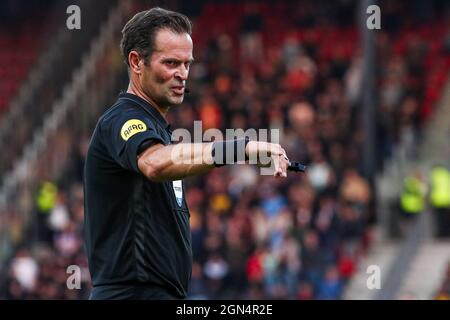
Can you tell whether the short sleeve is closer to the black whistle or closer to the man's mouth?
the man's mouth

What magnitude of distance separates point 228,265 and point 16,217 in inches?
151

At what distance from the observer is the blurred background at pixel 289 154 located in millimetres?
16516

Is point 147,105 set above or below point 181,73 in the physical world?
below

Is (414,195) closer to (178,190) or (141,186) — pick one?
(178,190)

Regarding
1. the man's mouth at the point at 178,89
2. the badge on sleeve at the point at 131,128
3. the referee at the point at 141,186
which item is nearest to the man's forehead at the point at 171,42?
the referee at the point at 141,186

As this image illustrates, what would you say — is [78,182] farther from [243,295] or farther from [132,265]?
[132,265]

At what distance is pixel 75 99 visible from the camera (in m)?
20.0

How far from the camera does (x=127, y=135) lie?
484cm

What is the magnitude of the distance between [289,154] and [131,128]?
13047 millimetres

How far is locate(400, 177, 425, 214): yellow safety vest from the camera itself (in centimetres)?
1805

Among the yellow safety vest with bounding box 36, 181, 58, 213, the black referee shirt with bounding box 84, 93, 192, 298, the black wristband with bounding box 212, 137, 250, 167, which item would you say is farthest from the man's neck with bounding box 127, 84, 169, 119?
the yellow safety vest with bounding box 36, 181, 58, 213

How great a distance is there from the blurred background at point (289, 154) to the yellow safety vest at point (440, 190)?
0.8 inches

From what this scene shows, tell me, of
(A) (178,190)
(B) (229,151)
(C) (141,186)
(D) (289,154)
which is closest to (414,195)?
(D) (289,154)

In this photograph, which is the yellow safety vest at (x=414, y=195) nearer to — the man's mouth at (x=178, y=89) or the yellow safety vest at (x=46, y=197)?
the yellow safety vest at (x=46, y=197)
